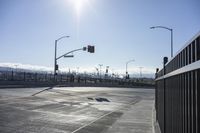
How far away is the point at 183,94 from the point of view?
3.54m

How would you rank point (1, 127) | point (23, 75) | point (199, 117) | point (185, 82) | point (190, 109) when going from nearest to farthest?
point (199, 117), point (190, 109), point (185, 82), point (1, 127), point (23, 75)

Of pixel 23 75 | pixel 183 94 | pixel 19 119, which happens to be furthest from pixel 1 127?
pixel 23 75

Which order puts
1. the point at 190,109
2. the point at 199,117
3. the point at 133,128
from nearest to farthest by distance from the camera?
1. the point at 199,117
2. the point at 190,109
3. the point at 133,128

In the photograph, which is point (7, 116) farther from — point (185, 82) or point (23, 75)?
point (23, 75)

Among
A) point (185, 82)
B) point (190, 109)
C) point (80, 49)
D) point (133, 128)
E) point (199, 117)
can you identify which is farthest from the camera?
point (80, 49)

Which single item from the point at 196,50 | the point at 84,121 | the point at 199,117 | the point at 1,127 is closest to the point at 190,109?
the point at 199,117

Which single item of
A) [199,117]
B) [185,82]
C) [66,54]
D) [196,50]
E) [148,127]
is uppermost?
[66,54]

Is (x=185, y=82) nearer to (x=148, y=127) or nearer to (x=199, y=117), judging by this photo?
(x=199, y=117)

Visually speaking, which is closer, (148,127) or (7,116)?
(148,127)

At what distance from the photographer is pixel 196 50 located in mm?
2857

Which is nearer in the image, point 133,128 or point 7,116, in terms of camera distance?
point 133,128

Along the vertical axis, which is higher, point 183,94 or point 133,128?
point 183,94

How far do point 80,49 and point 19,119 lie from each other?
134ft

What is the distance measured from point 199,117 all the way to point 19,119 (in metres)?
12.3
